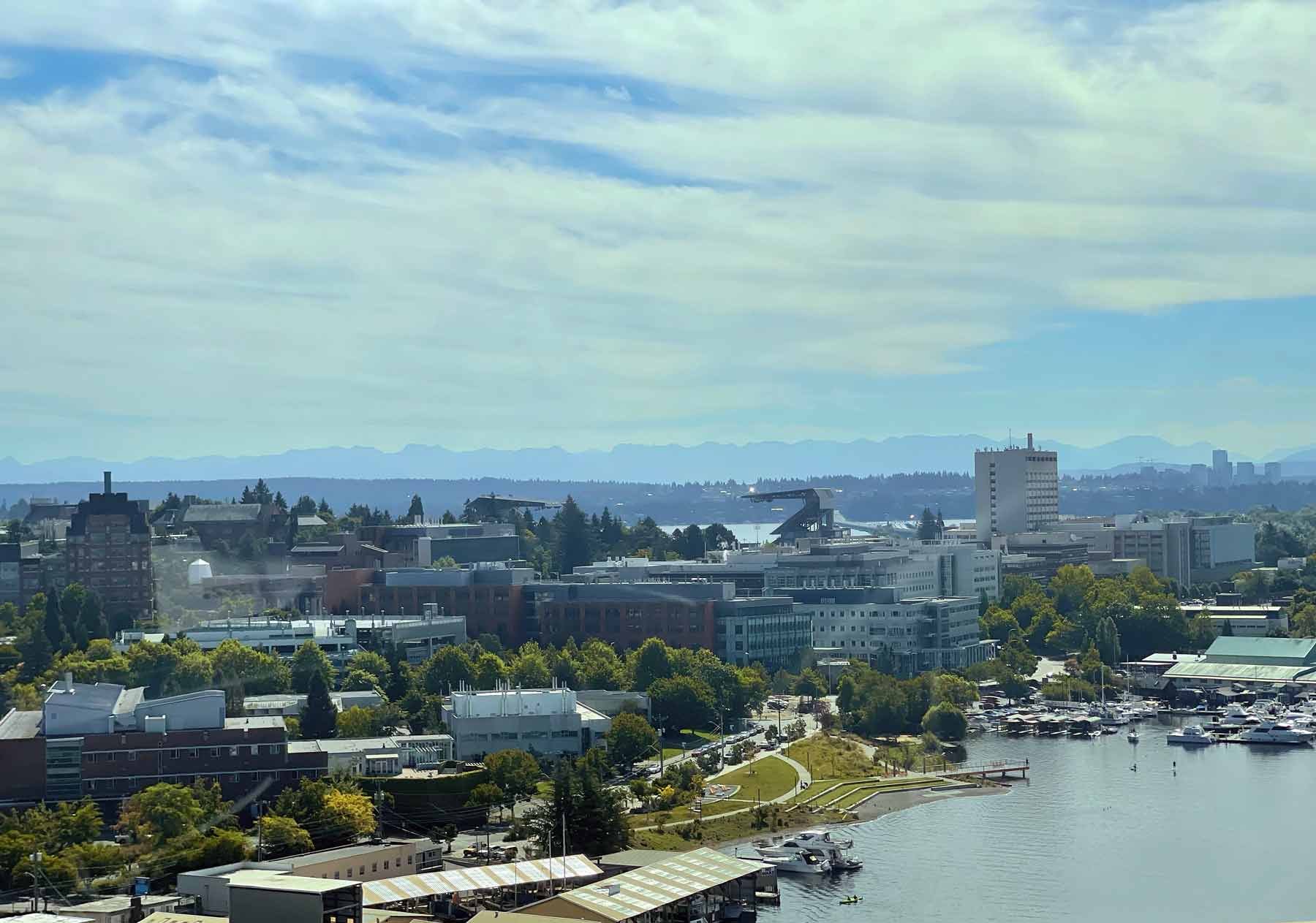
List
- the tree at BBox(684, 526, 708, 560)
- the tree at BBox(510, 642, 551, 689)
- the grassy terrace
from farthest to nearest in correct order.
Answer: the tree at BBox(684, 526, 708, 560)
the tree at BBox(510, 642, 551, 689)
the grassy terrace

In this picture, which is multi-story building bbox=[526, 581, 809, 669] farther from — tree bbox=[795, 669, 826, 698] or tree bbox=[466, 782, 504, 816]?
tree bbox=[466, 782, 504, 816]

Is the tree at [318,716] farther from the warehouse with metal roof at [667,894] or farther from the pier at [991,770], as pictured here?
the warehouse with metal roof at [667,894]

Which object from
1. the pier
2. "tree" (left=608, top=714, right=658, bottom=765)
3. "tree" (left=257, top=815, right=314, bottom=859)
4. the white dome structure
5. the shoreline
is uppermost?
the white dome structure

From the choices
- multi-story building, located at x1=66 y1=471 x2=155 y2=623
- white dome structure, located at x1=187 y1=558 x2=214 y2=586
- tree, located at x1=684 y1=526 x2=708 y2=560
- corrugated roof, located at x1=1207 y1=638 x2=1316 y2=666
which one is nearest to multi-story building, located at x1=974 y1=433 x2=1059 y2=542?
tree, located at x1=684 y1=526 x2=708 y2=560

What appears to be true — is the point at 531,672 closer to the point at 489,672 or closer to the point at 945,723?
the point at 489,672

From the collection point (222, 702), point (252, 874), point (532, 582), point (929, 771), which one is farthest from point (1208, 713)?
point (252, 874)

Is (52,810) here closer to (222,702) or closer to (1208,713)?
(222,702)

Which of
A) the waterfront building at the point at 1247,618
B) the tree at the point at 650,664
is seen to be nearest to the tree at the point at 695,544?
the waterfront building at the point at 1247,618
